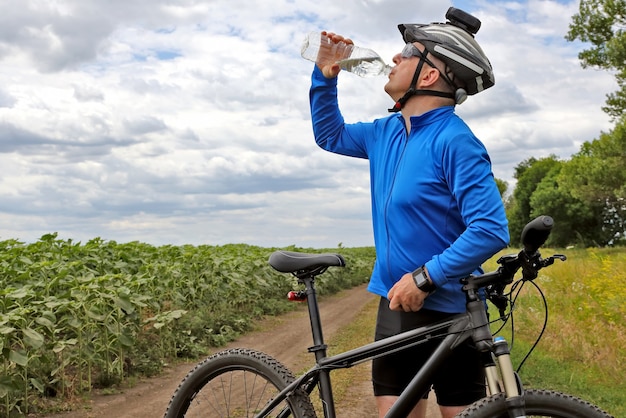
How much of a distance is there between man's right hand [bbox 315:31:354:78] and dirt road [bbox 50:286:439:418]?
4068mm

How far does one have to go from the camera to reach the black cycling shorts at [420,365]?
127 inches

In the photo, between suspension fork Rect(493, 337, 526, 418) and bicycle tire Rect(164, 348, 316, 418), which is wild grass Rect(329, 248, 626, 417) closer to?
bicycle tire Rect(164, 348, 316, 418)

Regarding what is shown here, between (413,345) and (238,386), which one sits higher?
(413,345)

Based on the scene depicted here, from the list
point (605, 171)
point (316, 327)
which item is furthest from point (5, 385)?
point (605, 171)

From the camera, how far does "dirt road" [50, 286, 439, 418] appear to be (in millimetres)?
7102

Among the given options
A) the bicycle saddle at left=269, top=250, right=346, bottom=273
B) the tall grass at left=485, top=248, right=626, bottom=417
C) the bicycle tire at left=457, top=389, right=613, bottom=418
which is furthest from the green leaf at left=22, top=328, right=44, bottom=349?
the tall grass at left=485, top=248, right=626, bottom=417

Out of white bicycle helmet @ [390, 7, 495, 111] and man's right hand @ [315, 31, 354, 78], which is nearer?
white bicycle helmet @ [390, 7, 495, 111]

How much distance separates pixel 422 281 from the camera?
288 cm

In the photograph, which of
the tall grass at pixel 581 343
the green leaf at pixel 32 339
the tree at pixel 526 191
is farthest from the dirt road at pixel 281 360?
the tree at pixel 526 191

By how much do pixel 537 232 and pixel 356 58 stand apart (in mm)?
1588

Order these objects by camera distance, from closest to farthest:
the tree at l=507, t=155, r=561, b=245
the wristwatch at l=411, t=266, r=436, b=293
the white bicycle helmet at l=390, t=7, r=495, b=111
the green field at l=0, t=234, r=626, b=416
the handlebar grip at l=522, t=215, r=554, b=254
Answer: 1. the handlebar grip at l=522, t=215, r=554, b=254
2. the wristwatch at l=411, t=266, r=436, b=293
3. the white bicycle helmet at l=390, t=7, r=495, b=111
4. the green field at l=0, t=234, r=626, b=416
5. the tree at l=507, t=155, r=561, b=245

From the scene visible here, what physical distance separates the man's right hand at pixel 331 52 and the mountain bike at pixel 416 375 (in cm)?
98

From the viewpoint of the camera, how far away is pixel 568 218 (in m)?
63.4

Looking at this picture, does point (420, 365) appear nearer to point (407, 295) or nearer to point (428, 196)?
point (407, 295)
